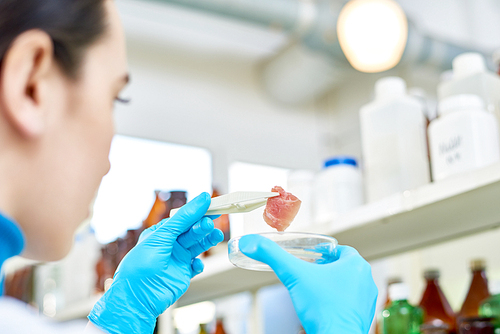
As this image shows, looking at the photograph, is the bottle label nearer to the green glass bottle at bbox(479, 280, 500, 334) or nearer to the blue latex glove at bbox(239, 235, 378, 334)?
the green glass bottle at bbox(479, 280, 500, 334)

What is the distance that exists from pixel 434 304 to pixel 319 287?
0.67m

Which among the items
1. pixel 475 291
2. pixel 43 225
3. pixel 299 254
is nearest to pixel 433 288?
pixel 475 291

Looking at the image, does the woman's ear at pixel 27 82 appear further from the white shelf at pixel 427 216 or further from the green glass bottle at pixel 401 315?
the green glass bottle at pixel 401 315

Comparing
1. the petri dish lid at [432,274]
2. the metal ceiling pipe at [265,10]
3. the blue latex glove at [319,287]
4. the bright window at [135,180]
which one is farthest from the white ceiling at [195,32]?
the blue latex glove at [319,287]

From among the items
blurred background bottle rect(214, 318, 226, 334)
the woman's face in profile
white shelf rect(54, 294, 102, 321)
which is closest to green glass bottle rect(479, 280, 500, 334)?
the woman's face in profile

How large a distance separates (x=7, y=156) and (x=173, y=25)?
267 cm

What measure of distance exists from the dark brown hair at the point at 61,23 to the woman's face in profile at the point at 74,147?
0.04 ft

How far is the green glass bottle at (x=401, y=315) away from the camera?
1148mm

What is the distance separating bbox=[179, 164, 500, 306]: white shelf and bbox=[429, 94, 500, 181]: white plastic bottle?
6cm

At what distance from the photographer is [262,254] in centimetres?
66

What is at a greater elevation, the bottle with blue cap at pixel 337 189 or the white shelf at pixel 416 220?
the bottle with blue cap at pixel 337 189

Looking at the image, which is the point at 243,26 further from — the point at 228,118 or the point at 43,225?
the point at 43,225

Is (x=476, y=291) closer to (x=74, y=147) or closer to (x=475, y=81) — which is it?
(x=475, y=81)

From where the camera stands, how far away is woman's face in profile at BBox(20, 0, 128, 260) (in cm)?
64
